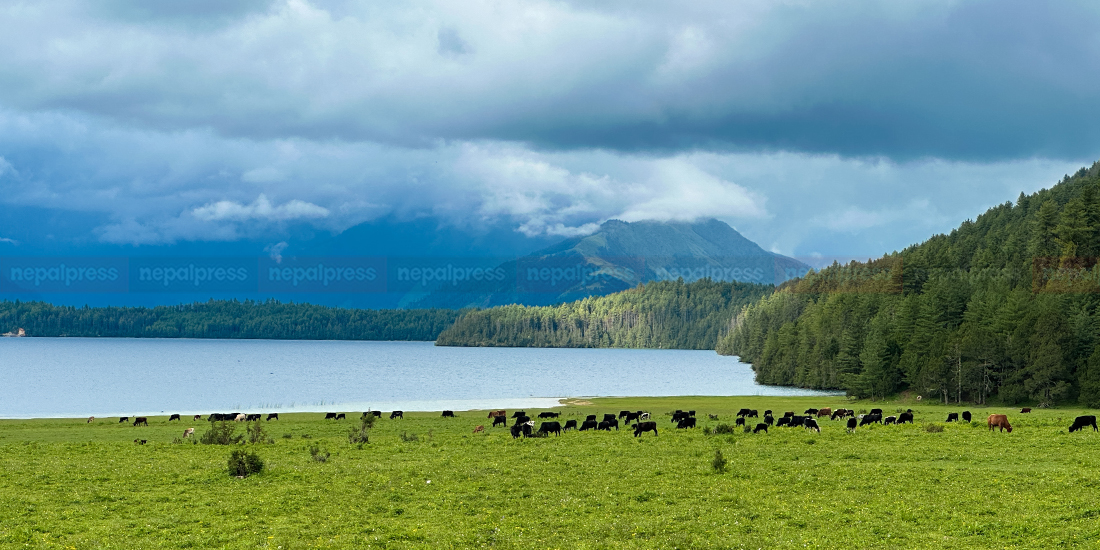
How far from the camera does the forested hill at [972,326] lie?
78250 mm

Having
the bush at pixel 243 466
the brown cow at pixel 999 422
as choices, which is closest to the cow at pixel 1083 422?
the brown cow at pixel 999 422

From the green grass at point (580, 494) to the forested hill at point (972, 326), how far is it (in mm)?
43525

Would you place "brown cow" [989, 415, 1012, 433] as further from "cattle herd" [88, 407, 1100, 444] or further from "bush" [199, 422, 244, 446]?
"bush" [199, 422, 244, 446]

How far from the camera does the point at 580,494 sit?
26.2 meters

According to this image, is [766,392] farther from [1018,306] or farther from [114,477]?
[114,477]

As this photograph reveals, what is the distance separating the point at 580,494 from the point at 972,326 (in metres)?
75.2

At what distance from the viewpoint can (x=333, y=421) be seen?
6225 cm

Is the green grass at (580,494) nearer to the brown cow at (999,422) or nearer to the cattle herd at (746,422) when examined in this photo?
the brown cow at (999,422)

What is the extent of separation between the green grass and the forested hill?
43525 mm

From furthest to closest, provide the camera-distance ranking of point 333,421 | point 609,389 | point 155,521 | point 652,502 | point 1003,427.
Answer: point 609,389 < point 333,421 < point 1003,427 < point 652,502 < point 155,521

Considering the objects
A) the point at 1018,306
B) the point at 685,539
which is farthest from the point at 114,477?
the point at 1018,306

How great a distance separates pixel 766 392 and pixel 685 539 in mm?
96865

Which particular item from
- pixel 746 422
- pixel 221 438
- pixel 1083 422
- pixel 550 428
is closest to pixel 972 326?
pixel 746 422

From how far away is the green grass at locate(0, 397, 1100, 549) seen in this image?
20.5 metres
